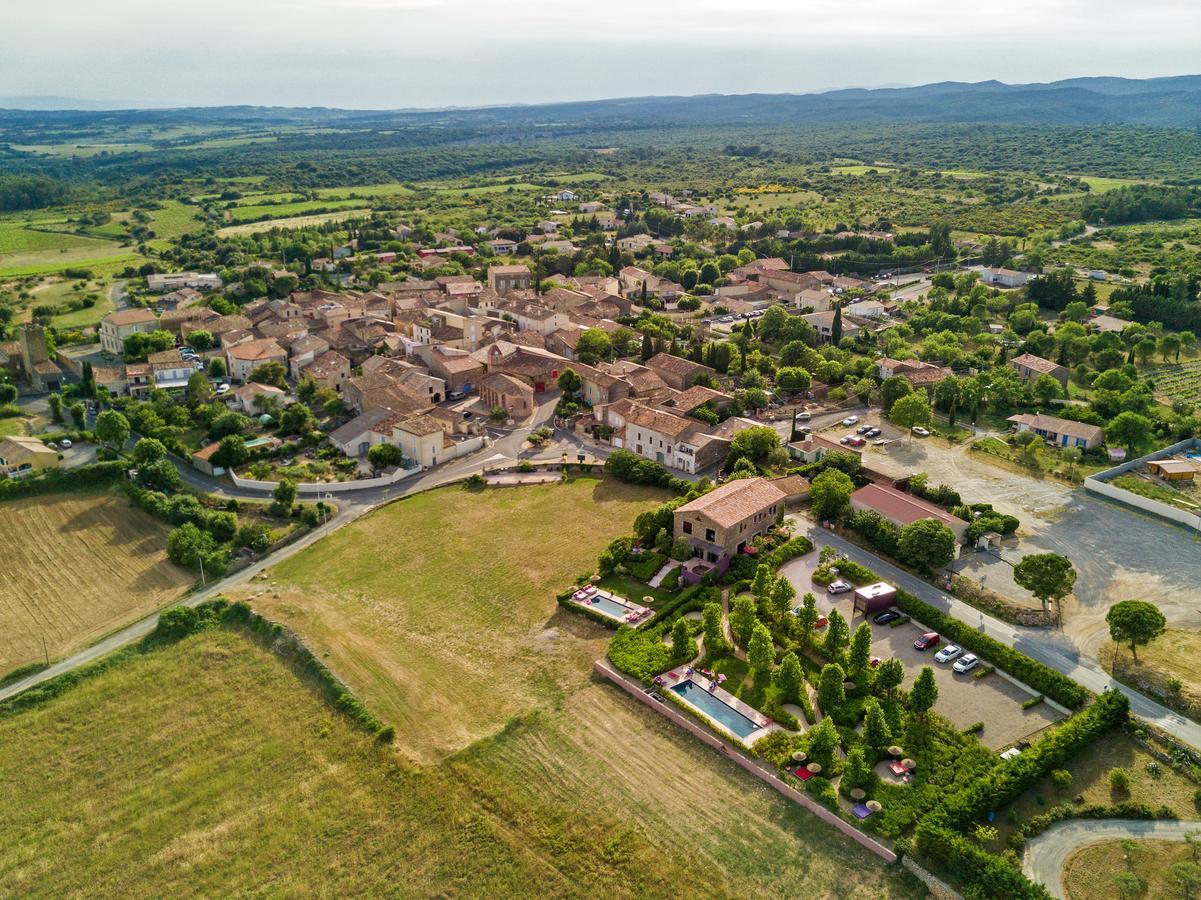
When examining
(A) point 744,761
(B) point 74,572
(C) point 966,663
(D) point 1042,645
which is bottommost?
(B) point 74,572

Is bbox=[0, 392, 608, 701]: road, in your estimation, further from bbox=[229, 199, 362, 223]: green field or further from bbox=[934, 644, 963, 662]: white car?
bbox=[229, 199, 362, 223]: green field

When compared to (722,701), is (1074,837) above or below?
below

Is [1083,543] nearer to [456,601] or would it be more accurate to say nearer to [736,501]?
[736,501]

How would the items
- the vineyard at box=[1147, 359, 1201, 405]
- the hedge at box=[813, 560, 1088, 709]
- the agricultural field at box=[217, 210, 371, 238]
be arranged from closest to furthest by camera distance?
1. the hedge at box=[813, 560, 1088, 709]
2. the vineyard at box=[1147, 359, 1201, 405]
3. the agricultural field at box=[217, 210, 371, 238]

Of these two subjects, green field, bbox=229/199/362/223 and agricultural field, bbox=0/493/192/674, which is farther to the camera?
green field, bbox=229/199/362/223

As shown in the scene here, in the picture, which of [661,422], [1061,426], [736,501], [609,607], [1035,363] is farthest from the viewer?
[1035,363]

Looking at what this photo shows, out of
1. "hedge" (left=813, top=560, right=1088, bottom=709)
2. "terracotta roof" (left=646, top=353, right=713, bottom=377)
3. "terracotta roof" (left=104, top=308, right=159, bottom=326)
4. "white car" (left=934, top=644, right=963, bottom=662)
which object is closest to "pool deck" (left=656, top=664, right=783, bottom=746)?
"white car" (left=934, top=644, right=963, bottom=662)

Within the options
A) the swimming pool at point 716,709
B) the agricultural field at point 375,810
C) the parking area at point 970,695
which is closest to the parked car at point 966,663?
the parking area at point 970,695

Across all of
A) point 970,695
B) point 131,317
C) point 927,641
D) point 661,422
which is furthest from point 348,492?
point 131,317
